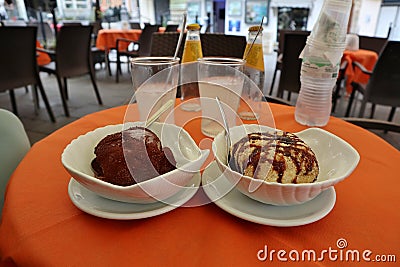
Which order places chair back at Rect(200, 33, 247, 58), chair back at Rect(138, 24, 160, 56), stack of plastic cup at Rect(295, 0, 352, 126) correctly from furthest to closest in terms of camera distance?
chair back at Rect(138, 24, 160, 56)
chair back at Rect(200, 33, 247, 58)
stack of plastic cup at Rect(295, 0, 352, 126)

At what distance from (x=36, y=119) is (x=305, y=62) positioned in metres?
2.57

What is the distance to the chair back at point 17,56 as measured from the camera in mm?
1982

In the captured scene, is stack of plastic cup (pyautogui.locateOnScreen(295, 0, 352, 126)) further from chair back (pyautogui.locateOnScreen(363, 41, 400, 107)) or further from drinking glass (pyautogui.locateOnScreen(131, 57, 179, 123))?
chair back (pyautogui.locateOnScreen(363, 41, 400, 107))

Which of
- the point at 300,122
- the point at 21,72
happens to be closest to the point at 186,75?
the point at 300,122

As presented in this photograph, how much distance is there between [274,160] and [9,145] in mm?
632

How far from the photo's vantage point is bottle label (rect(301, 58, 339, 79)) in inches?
28.6

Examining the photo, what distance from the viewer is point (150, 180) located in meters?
0.34

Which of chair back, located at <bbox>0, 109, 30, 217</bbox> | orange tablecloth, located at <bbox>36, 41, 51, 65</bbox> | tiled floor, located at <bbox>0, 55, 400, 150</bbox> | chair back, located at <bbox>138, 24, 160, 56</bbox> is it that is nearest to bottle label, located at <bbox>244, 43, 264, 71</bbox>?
chair back, located at <bbox>0, 109, 30, 217</bbox>

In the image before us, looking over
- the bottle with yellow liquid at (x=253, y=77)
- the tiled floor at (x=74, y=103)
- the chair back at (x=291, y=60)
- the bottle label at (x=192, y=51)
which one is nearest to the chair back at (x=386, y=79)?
the tiled floor at (x=74, y=103)

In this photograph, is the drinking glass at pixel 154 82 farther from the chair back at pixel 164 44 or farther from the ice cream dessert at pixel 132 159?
the chair back at pixel 164 44

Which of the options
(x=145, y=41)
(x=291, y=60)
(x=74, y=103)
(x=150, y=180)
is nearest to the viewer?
(x=150, y=180)

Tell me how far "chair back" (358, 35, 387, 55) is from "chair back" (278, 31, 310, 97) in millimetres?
1478

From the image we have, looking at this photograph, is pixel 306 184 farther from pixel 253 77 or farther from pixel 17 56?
pixel 17 56

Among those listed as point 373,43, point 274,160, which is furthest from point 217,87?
point 373,43
